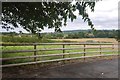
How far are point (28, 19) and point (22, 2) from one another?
1.27 meters

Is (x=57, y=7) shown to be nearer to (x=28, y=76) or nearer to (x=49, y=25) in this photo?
(x=49, y=25)

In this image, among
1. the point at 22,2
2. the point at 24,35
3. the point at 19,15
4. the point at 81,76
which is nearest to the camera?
the point at 81,76

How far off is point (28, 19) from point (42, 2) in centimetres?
138

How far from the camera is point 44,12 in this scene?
1127 cm

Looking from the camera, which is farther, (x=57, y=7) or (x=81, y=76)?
(x=57, y=7)

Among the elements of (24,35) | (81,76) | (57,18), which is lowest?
(81,76)

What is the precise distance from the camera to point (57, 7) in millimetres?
11086

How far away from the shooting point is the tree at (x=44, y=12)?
10805 mm

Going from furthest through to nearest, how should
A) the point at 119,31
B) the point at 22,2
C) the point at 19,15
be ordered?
the point at 119,31 < the point at 19,15 < the point at 22,2

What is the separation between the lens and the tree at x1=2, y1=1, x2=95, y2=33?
10805 millimetres

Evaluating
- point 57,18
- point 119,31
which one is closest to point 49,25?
point 57,18

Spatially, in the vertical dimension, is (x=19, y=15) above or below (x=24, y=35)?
above

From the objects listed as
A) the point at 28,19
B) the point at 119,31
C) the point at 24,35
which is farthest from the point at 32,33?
the point at 119,31

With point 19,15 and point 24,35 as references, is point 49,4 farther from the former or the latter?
point 24,35
